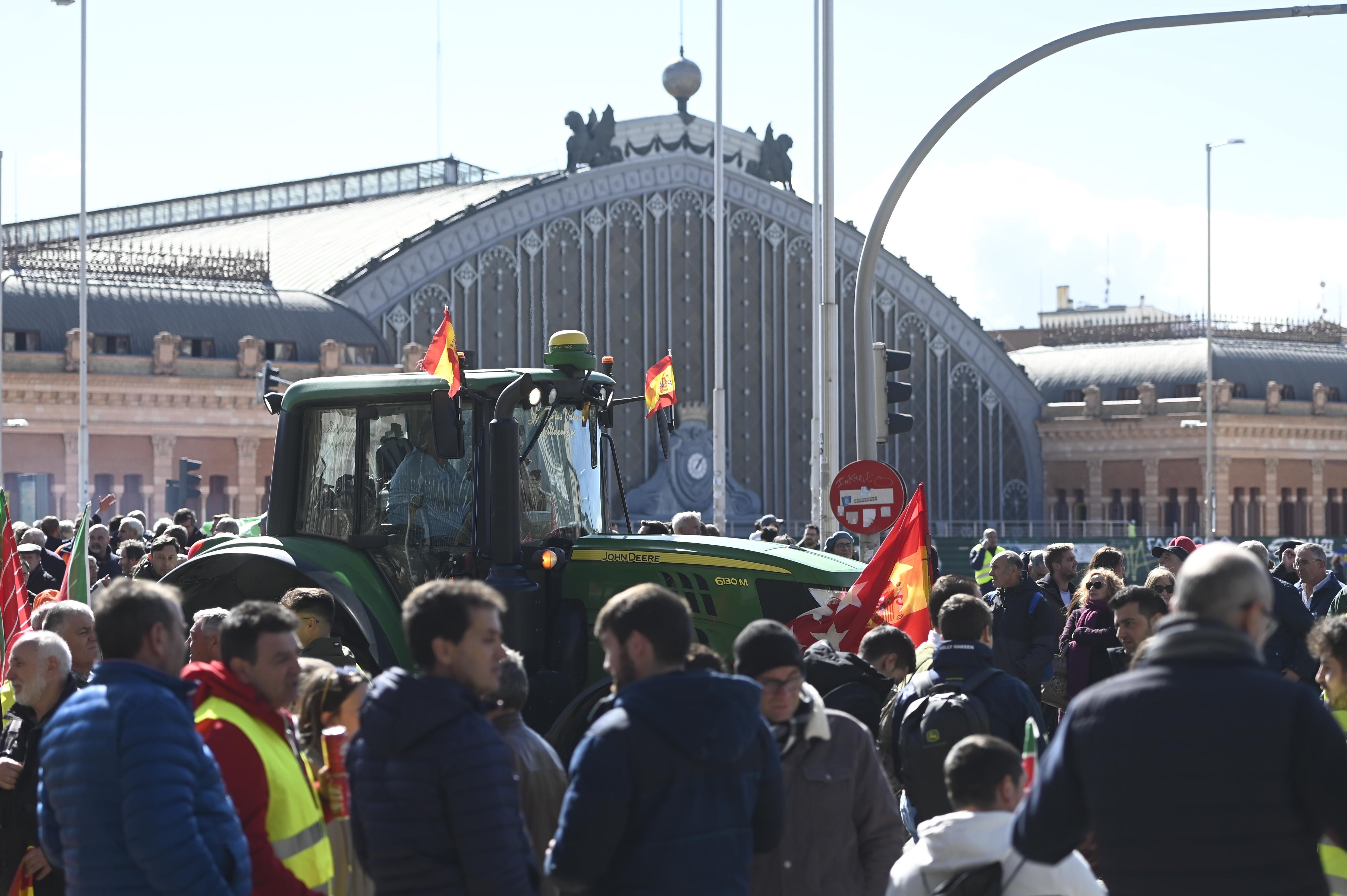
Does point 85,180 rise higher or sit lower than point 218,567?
higher

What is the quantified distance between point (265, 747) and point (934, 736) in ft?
8.66

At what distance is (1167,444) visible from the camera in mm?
58031

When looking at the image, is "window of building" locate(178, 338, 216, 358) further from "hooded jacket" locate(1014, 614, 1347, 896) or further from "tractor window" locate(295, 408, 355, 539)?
"hooded jacket" locate(1014, 614, 1347, 896)

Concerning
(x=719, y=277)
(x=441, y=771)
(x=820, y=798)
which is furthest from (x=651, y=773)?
(x=719, y=277)

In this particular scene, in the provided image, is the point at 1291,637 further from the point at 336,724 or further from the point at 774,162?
the point at 774,162

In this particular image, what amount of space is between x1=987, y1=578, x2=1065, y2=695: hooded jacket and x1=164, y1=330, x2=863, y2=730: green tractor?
3.63ft

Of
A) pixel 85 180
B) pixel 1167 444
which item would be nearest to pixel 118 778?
pixel 85 180

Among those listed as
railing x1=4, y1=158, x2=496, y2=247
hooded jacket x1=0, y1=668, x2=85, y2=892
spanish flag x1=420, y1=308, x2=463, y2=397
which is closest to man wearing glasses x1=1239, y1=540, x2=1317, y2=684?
spanish flag x1=420, y1=308, x2=463, y2=397

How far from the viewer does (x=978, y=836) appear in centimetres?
479

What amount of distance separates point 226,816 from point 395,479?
A: 231 inches

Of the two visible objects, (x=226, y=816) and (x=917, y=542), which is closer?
(x=226, y=816)

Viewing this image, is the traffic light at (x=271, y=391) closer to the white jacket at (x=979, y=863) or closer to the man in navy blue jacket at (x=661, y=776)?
the man in navy blue jacket at (x=661, y=776)

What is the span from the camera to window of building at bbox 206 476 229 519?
40.4 m

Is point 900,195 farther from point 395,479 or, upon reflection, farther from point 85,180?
point 85,180
